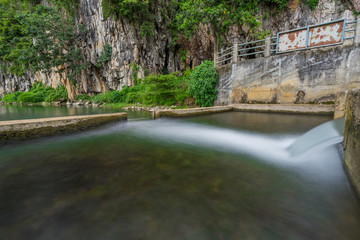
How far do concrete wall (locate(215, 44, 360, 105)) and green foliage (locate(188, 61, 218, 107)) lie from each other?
65 centimetres

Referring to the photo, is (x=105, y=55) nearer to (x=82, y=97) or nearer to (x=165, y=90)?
(x=82, y=97)

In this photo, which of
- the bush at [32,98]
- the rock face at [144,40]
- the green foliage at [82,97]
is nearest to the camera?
the rock face at [144,40]

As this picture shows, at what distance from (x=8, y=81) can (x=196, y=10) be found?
44.7 m

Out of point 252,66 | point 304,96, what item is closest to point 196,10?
point 252,66

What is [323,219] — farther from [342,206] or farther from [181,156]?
[181,156]

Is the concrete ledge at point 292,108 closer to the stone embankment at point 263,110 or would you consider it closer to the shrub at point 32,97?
the stone embankment at point 263,110

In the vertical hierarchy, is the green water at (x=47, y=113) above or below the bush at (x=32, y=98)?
below

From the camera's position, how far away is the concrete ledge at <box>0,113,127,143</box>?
11.9 feet

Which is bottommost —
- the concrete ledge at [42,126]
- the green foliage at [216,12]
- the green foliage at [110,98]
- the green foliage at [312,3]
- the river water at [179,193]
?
the river water at [179,193]

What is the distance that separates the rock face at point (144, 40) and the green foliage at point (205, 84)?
303 inches

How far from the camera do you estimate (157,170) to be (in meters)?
2.42

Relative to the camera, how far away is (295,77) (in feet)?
25.7

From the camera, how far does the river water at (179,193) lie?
1.37 metres

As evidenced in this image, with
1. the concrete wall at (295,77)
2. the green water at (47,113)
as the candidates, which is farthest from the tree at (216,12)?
the green water at (47,113)
